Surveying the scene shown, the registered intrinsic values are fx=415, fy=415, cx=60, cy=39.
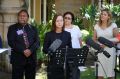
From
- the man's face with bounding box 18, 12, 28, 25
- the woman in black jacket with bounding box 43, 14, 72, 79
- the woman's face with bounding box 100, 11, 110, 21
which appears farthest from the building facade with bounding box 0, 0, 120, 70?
the woman's face with bounding box 100, 11, 110, 21

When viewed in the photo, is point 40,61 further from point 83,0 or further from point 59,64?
point 83,0

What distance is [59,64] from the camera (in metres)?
7.06

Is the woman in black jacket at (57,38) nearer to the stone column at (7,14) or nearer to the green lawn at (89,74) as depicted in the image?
the stone column at (7,14)

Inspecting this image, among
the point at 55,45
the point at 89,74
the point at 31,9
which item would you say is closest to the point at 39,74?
the point at 89,74

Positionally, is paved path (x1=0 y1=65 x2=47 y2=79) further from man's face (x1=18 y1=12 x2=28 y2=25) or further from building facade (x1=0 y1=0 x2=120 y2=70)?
man's face (x1=18 y1=12 x2=28 y2=25)

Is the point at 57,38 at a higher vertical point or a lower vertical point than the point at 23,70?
higher

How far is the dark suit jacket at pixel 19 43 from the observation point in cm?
808

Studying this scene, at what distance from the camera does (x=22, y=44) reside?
809 centimetres

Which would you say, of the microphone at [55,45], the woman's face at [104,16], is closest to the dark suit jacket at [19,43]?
the microphone at [55,45]

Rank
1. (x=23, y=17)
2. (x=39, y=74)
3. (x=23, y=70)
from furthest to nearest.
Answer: (x=39, y=74) → (x=23, y=70) → (x=23, y=17)

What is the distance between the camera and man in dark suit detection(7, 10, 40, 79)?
808 centimetres

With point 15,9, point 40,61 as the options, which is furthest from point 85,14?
point 15,9

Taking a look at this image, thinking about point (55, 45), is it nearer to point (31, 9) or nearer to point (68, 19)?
point (68, 19)

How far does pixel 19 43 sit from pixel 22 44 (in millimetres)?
63
